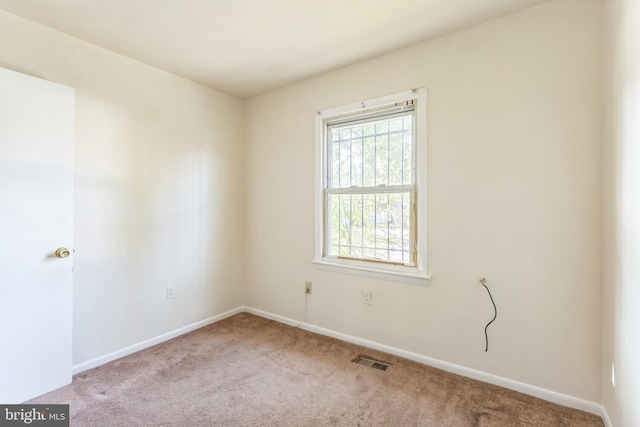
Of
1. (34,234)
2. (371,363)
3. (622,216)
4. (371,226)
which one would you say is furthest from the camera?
(371,226)

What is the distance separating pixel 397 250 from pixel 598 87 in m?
1.65

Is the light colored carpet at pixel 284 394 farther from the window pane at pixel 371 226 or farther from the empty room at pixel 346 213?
the window pane at pixel 371 226

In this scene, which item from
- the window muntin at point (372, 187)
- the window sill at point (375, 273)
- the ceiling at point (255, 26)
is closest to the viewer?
the ceiling at point (255, 26)

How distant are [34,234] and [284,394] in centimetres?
193

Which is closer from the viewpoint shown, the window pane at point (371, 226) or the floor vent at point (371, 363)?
the floor vent at point (371, 363)

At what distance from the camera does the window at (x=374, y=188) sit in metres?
2.40

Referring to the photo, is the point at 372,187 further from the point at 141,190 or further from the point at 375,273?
the point at 141,190

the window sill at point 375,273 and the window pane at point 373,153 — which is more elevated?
the window pane at point 373,153

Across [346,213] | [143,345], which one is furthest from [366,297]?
[143,345]

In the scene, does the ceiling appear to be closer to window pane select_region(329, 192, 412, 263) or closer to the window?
the window

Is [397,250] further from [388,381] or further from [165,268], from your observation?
[165,268]

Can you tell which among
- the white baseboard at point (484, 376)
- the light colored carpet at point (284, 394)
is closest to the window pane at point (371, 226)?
the white baseboard at point (484, 376)

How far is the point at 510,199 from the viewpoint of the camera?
2.01m

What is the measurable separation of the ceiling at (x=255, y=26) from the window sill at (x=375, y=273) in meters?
1.83
